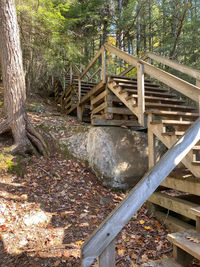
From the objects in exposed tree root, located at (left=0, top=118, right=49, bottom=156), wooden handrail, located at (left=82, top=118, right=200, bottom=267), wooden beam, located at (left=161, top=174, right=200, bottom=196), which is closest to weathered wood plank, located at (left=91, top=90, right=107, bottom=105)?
exposed tree root, located at (left=0, top=118, right=49, bottom=156)

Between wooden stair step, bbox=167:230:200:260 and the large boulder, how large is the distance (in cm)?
285

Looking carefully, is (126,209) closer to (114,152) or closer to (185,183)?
(185,183)

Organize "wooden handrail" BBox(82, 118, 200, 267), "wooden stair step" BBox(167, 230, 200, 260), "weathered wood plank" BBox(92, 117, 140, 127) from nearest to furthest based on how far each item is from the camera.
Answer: "wooden handrail" BBox(82, 118, 200, 267) < "wooden stair step" BBox(167, 230, 200, 260) < "weathered wood plank" BBox(92, 117, 140, 127)

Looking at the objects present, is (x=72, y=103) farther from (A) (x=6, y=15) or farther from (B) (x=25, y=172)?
(B) (x=25, y=172)

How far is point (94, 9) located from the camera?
12.5 m

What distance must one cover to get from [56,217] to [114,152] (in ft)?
7.73

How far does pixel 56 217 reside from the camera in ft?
11.2

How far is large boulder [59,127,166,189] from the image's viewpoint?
5.01m

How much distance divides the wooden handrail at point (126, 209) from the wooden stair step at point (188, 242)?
2.32ft

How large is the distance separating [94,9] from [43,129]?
10.6 meters

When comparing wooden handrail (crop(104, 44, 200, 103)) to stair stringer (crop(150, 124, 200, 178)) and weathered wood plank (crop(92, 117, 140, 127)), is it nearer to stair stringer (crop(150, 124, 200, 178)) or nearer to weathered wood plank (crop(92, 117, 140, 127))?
stair stringer (crop(150, 124, 200, 178))

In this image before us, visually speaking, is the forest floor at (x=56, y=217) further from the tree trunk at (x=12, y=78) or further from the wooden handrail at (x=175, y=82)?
the wooden handrail at (x=175, y=82)

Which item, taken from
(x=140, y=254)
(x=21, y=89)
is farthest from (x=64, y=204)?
(x=21, y=89)

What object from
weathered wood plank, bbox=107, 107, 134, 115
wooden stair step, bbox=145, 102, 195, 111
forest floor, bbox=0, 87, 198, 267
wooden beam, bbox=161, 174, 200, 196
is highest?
weathered wood plank, bbox=107, 107, 134, 115
